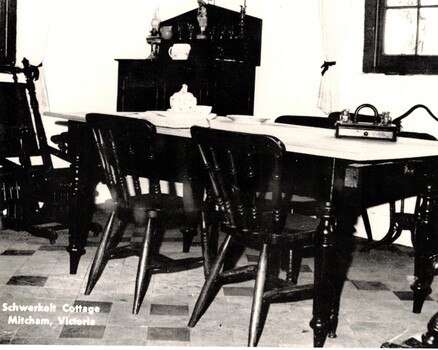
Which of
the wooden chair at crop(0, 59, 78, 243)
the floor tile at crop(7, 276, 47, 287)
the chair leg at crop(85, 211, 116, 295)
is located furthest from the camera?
the wooden chair at crop(0, 59, 78, 243)

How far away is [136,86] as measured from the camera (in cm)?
567

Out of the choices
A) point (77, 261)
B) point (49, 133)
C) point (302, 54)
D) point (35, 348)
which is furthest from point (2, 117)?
point (35, 348)

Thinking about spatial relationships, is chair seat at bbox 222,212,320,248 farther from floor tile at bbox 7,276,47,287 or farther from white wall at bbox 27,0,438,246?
white wall at bbox 27,0,438,246

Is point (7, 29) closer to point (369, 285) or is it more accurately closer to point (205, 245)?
point (205, 245)

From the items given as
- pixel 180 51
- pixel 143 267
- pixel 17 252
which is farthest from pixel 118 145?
pixel 180 51

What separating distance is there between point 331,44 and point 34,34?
102 inches

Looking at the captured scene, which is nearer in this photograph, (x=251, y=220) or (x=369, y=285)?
(x=251, y=220)

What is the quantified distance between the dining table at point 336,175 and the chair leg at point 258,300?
0.21 m

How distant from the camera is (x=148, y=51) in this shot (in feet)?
20.6

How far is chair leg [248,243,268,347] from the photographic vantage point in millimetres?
2527

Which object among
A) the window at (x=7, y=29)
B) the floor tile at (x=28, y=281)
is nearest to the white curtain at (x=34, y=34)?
the window at (x=7, y=29)

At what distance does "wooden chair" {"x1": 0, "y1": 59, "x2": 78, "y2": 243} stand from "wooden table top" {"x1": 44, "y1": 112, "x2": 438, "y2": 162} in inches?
36.7

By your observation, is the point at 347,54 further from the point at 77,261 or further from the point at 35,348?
the point at 35,348

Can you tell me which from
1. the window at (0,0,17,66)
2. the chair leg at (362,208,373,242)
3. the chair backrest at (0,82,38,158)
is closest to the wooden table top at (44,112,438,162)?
the chair backrest at (0,82,38,158)
